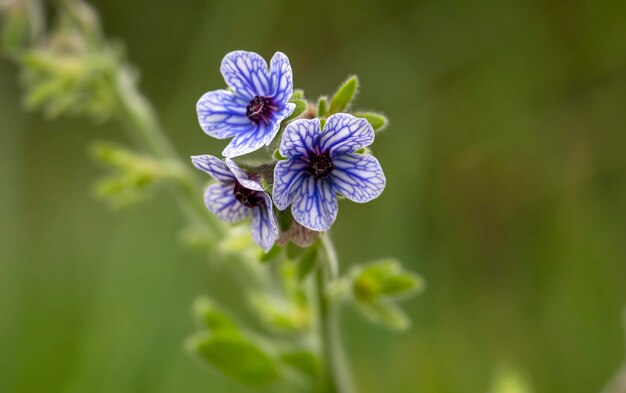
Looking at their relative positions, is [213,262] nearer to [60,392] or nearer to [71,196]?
[60,392]

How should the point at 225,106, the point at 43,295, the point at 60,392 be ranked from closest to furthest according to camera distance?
the point at 225,106 → the point at 60,392 → the point at 43,295

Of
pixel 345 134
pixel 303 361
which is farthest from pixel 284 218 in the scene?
pixel 303 361

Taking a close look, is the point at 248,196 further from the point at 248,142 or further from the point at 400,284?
the point at 400,284

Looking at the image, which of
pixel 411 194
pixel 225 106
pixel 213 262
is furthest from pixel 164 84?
pixel 225 106

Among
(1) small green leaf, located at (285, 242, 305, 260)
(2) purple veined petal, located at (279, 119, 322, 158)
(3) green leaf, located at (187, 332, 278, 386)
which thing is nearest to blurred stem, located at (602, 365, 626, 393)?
(3) green leaf, located at (187, 332, 278, 386)

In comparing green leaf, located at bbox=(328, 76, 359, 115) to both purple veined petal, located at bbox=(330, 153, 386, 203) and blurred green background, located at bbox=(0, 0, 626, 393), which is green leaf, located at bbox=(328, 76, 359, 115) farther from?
blurred green background, located at bbox=(0, 0, 626, 393)
